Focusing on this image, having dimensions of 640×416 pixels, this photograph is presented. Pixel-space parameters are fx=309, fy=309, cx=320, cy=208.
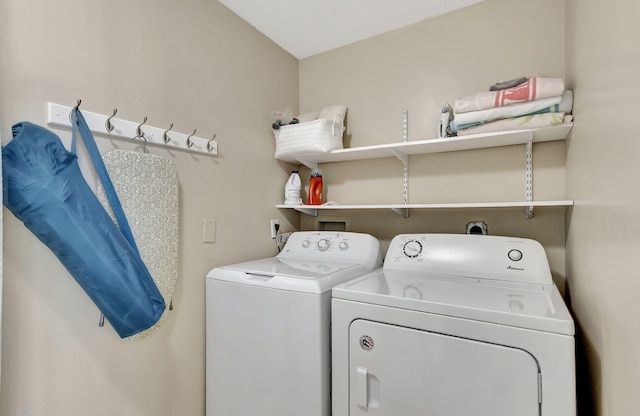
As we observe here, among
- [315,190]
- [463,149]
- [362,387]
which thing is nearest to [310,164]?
[315,190]

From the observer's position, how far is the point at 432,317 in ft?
3.50

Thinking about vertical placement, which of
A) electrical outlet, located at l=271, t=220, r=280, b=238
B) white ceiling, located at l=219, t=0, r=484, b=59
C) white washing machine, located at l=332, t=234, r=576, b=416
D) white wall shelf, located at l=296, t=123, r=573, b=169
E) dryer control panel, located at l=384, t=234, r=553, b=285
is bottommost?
white washing machine, located at l=332, t=234, r=576, b=416

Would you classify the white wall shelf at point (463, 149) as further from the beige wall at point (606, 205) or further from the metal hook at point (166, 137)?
the metal hook at point (166, 137)

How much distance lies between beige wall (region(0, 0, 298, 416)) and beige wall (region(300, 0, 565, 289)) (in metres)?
0.56

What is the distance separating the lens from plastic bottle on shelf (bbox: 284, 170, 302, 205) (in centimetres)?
213

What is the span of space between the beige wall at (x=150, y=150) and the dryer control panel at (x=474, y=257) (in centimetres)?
91

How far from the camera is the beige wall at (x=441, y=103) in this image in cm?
164

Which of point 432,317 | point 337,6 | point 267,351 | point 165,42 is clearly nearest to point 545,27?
point 337,6

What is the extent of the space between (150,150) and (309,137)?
88 centimetres

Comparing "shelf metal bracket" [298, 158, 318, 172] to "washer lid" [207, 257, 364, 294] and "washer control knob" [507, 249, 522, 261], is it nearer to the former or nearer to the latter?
"washer lid" [207, 257, 364, 294]

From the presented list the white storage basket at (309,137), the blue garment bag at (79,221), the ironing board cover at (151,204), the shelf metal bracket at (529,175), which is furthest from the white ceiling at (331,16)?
the blue garment bag at (79,221)

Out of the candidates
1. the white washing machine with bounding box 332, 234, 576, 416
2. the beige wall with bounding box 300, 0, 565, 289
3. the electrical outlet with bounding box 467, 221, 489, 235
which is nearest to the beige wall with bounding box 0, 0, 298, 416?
the beige wall with bounding box 300, 0, 565, 289

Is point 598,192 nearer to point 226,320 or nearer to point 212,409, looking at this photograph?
point 226,320

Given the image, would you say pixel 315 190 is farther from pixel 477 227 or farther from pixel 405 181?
pixel 477 227
